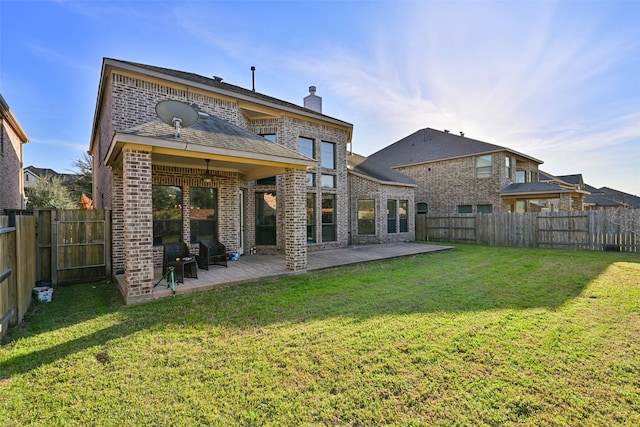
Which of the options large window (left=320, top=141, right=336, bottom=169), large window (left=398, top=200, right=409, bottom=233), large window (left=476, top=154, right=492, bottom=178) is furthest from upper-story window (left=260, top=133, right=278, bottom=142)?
large window (left=476, top=154, right=492, bottom=178)

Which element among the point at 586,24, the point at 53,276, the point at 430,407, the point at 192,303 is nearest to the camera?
the point at 430,407

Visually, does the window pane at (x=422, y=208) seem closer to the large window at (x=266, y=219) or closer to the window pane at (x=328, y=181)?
the window pane at (x=328, y=181)

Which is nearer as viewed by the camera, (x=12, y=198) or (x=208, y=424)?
(x=208, y=424)

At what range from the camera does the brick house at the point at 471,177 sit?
734 inches

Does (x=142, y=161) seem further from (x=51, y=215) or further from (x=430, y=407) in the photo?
(x=430, y=407)

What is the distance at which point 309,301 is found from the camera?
17.7 feet

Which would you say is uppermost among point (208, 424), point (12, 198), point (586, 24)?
point (586, 24)

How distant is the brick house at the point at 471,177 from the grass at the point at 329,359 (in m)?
14.6

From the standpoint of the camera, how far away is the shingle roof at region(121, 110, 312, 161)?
5.67m

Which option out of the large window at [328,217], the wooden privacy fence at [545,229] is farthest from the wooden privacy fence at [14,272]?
the wooden privacy fence at [545,229]

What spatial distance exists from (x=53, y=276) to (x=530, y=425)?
9240 mm

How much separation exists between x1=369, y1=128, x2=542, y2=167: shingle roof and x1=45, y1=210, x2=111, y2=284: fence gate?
20.4 m

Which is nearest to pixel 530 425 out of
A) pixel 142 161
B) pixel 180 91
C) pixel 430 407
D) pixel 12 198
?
pixel 430 407

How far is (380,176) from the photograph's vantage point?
1533cm
